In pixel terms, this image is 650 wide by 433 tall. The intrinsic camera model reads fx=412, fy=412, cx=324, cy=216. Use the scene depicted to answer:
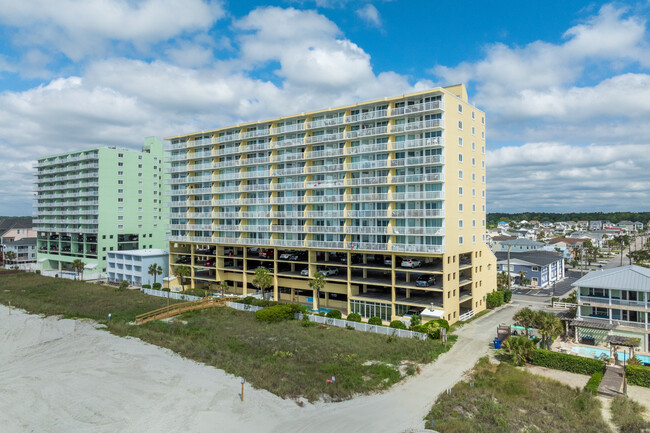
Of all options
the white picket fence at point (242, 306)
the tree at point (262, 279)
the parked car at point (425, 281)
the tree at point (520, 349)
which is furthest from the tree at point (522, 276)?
the white picket fence at point (242, 306)

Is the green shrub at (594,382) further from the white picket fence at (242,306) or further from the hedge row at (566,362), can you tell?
the white picket fence at (242,306)

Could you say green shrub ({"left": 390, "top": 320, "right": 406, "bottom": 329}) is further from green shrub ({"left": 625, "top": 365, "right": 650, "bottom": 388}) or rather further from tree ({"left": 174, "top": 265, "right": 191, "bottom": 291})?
tree ({"left": 174, "top": 265, "right": 191, "bottom": 291})

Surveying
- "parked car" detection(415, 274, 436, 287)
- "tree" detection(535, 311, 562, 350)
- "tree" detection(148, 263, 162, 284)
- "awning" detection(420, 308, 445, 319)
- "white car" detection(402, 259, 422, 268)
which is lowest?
"awning" detection(420, 308, 445, 319)

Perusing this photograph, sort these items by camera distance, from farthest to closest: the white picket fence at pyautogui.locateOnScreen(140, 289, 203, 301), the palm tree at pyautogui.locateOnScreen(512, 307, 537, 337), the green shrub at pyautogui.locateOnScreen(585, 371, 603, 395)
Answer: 1. the white picket fence at pyautogui.locateOnScreen(140, 289, 203, 301)
2. the palm tree at pyautogui.locateOnScreen(512, 307, 537, 337)
3. the green shrub at pyautogui.locateOnScreen(585, 371, 603, 395)

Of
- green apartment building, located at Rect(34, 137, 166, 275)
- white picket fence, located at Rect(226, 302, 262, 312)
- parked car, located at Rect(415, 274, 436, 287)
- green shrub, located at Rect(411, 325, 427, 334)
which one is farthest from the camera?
green apartment building, located at Rect(34, 137, 166, 275)

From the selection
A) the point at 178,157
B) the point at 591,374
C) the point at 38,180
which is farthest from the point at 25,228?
the point at 591,374

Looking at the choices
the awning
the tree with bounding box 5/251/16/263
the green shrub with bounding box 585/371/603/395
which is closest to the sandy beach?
the awning

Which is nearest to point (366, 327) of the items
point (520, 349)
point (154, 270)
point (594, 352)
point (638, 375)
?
point (520, 349)

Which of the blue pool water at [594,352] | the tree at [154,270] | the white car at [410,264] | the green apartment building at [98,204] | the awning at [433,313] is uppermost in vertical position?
the green apartment building at [98,204]

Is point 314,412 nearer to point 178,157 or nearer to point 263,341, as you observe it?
point 263,341
